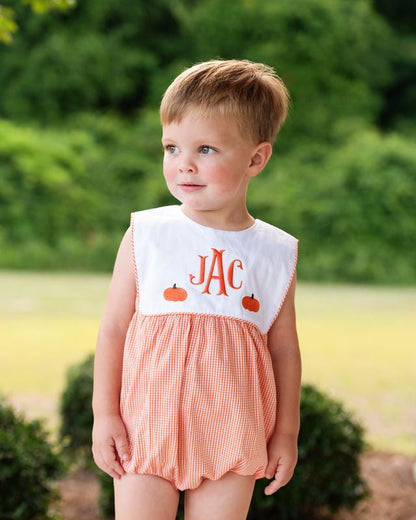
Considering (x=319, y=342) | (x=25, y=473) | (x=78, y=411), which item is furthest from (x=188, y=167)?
(x=319, y=342)

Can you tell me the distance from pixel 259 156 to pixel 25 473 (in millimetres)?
1462

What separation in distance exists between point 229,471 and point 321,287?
9.99 m

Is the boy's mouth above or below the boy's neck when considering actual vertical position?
above

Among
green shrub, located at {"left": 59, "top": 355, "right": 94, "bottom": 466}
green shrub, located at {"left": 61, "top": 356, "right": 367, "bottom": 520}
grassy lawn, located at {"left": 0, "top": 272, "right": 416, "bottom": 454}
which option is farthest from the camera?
grassy lawn, located at {"left": 0, "top": 272, "right": 416, "bottom": 454}

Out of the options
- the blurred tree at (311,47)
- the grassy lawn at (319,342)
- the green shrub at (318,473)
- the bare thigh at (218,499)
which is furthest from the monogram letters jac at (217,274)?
the blurred tree at (311,47)

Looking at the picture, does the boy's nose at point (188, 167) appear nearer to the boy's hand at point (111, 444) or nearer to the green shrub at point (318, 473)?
→ the boy's hand at point (111, 444)

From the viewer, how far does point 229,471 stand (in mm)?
1508

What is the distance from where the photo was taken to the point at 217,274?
1529mm

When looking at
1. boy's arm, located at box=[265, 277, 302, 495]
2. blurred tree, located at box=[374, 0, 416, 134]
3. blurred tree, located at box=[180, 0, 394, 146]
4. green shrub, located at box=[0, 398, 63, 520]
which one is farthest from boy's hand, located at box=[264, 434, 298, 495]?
blurred tree, located at box=[374, 0, 416, 134]

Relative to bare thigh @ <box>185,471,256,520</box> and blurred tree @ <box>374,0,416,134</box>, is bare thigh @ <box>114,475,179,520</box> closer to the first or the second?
bare thigh @ <box>185,471,256,520</box>

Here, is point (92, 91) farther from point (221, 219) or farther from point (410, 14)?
point (221, 219)

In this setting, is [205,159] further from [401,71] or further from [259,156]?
[401,71]

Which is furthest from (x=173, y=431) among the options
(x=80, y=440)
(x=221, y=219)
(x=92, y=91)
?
(x=92, y=91)

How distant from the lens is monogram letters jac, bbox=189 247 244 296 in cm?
152
